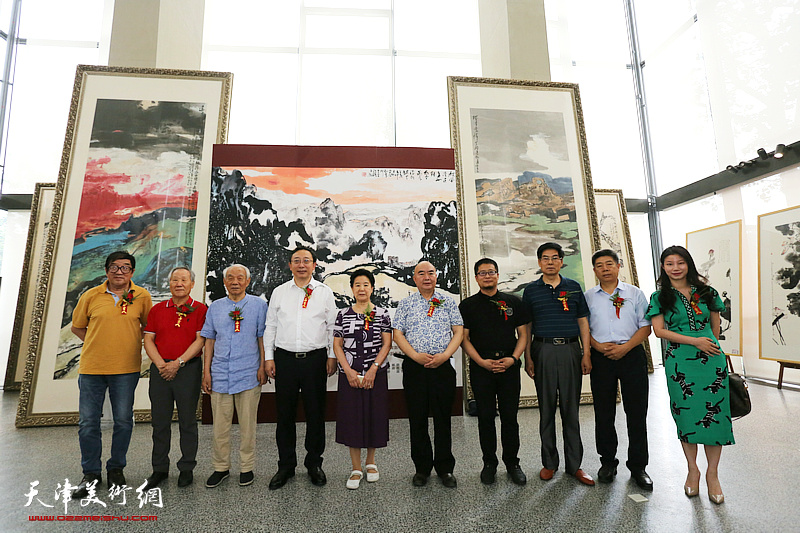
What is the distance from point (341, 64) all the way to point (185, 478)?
718 centimetres

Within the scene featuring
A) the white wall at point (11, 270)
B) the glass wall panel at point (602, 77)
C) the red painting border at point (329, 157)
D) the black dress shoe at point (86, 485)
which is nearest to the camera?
the black dress shoe at point (86, 485)

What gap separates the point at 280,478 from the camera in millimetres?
2793

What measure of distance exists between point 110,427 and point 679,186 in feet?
31.2

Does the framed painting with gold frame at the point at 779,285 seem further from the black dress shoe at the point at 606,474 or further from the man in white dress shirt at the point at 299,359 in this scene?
the man in white dress shirt at the point at 299,359

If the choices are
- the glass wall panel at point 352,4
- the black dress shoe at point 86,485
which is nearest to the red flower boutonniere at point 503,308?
the black dress shoe at point 86,485

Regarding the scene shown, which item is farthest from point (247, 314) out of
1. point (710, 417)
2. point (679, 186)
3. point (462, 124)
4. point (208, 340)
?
point (679, 186)

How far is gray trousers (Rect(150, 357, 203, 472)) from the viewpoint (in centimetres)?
286

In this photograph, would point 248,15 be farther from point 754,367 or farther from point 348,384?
point 754,367

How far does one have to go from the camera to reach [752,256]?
240 inches

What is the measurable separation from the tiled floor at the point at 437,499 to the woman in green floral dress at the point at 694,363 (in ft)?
1.05

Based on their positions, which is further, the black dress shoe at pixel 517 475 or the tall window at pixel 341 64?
the tall window at pixel 341 64

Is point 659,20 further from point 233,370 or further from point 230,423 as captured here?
point 230,423

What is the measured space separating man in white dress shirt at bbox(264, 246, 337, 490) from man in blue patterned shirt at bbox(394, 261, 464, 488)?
1.97 feet

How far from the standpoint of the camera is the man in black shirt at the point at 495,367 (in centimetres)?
284
